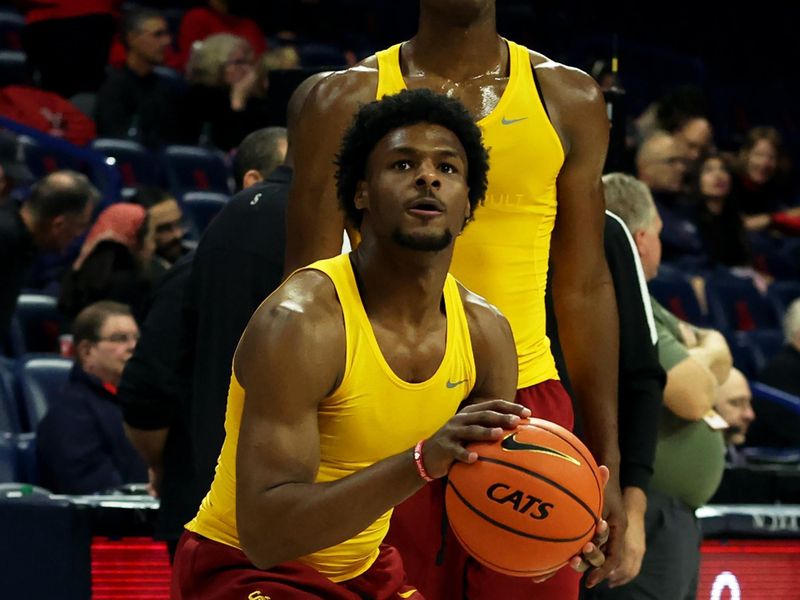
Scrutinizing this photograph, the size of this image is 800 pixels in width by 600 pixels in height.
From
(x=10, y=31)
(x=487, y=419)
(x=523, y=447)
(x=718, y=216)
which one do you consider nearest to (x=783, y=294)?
(x=718, y=216)

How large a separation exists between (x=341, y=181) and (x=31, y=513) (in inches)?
69.6

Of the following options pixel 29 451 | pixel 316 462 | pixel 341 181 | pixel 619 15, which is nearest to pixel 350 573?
pixel 316 462

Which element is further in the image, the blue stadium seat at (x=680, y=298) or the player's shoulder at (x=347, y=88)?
the blue stadium seat at (x=680, y=298)

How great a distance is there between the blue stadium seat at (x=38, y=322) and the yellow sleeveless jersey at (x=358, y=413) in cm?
432

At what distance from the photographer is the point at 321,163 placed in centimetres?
337

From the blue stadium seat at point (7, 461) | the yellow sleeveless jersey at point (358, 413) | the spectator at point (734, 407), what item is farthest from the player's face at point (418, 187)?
the spectator at point (734, 407)

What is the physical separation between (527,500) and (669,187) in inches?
278

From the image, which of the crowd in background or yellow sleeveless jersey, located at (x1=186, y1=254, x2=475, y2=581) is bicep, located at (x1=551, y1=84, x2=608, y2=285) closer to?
yellow sleeveless jersey, located at (x1=186, y1=254, x2=475, y2=581)

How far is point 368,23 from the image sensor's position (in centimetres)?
1212

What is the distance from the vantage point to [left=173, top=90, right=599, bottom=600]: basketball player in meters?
2.77

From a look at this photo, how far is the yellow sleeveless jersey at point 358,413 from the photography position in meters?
2.92

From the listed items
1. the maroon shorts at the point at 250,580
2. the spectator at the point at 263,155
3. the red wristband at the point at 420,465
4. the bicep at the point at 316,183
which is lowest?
the maroon shorts at the point at 250,580

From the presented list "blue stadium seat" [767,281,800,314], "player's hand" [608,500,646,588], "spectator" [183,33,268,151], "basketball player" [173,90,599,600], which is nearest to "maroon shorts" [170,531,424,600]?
"basketball player" [173,90,599,600]

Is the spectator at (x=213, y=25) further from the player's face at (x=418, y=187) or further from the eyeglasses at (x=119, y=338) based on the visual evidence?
the player's face at (x=418, y=187)
